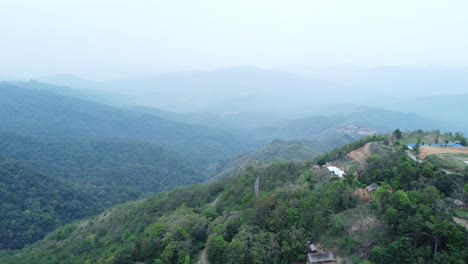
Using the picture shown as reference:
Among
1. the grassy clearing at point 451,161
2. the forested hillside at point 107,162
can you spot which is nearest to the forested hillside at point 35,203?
the forested hillside at point 107,162

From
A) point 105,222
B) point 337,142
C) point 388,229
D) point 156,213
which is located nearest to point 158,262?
point 388,229

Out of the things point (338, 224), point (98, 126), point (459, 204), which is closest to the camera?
point (338, 224)

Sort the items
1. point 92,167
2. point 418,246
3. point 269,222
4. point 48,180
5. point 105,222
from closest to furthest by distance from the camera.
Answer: point 418,246
point 269,222
point 105,222
point 48,180
point 92,167

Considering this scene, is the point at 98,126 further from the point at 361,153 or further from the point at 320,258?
the point at 320,258

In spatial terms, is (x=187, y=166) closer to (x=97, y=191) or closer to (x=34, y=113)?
(x=97, y=191)

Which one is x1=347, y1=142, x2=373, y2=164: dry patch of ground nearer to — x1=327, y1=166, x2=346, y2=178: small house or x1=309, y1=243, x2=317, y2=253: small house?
x1=327, y1=166, x2=346, y2=178: small house

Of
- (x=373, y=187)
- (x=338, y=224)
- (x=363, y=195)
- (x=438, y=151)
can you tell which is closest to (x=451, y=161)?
(x=438, y=151)

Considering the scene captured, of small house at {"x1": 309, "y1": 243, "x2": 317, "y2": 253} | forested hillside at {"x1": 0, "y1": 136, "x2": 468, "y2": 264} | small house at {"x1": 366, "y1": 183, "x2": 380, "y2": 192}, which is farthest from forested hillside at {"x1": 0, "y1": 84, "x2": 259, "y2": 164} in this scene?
small house at {"x1": 309, "y1": 243, "x2": 317, "y2": 253}

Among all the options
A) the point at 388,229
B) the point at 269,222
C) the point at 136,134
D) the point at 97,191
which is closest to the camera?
the point at 388,229

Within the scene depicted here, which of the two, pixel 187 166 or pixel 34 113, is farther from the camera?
pixel 34 113
